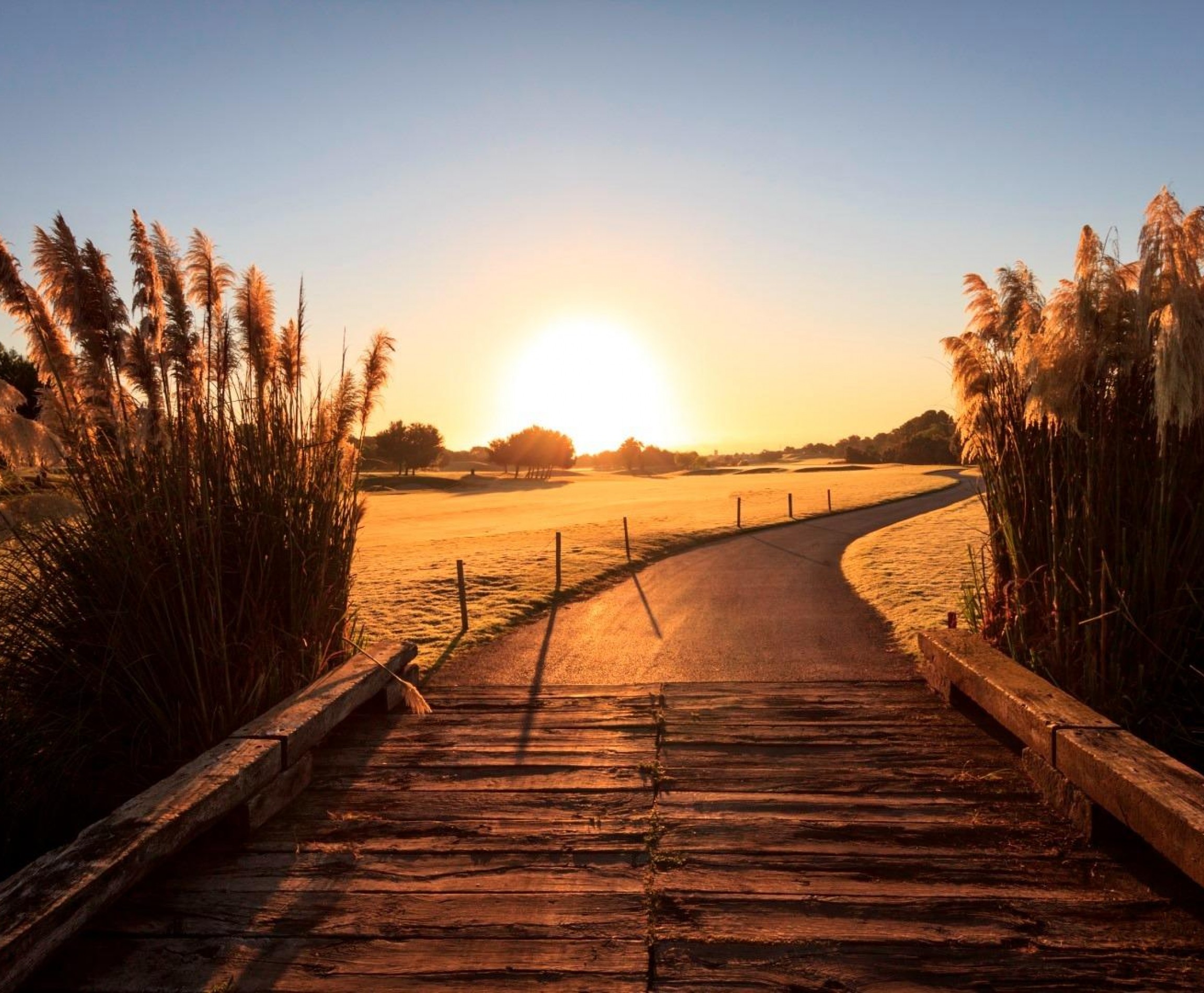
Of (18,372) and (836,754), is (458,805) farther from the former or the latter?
(18,372)

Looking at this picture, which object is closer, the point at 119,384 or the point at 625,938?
the point at 625,938

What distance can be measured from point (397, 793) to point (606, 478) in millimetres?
98122

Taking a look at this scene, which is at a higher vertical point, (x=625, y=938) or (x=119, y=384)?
(x=119, y=384)

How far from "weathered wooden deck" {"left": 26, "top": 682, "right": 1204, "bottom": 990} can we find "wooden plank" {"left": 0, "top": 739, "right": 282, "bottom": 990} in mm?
243

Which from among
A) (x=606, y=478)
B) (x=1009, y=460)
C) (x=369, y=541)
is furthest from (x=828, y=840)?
(x=606, y=478)

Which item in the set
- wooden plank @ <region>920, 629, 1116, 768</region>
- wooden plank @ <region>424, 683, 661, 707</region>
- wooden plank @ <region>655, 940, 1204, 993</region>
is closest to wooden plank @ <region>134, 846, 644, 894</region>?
wooden plank @ <region>655, 940, 1204, 993</region>

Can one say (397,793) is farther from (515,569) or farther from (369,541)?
(369,541)

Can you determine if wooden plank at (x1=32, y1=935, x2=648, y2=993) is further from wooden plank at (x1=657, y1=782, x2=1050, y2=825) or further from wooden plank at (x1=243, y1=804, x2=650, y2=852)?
wooden plank at (x1=657, y1=782, x2=1050, y2=825)

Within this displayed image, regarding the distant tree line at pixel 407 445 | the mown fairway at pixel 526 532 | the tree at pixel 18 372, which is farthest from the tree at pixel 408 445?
the tree at pixel 18 372

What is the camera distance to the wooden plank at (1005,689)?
14.1ft

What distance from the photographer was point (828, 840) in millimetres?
3939

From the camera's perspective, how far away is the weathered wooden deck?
2.99m

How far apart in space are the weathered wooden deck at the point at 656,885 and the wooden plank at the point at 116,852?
0.80ft

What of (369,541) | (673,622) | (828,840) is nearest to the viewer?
(828,840)
